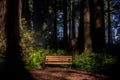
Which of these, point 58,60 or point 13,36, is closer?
point 13,36

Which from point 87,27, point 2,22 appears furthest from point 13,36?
point 87,27

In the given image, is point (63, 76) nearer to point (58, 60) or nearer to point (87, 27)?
Answer: point (58, 60)

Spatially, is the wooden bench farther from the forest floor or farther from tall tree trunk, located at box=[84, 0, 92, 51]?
tall tree trunk, located at box=[84, 0, 92, 51]

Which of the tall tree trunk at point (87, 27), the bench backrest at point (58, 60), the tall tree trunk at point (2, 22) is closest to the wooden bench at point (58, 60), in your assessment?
the bench backrest at point (58, 60)

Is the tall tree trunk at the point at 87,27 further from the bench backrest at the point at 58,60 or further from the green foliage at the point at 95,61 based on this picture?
the bench backrest at the point at 58,60

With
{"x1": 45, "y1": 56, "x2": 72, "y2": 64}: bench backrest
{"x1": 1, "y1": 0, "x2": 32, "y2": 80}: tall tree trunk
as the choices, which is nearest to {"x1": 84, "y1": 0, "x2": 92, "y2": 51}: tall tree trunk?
{"x1": 45, "y1": 56, "x2": 72, "y2": 64}: bench backrest

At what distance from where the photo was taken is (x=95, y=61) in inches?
739

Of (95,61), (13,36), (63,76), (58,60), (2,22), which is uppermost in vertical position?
(2,22)

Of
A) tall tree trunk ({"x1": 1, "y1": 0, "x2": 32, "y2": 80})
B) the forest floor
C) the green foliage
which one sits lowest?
the forest floor

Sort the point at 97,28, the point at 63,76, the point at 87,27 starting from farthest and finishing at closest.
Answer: the point at 87,27
the point at 97,28
the point at 63,76

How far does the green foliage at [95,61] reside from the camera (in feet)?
59.0

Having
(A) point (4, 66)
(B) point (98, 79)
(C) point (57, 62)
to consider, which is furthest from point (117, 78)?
(A) point (4, 66)

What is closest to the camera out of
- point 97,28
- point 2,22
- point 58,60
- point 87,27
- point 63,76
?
point 63,76

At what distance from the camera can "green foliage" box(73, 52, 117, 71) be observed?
59.0 ft
